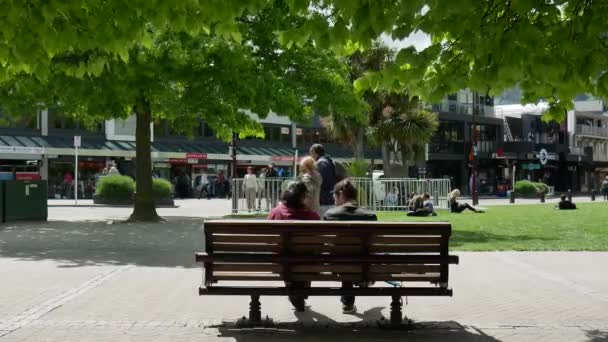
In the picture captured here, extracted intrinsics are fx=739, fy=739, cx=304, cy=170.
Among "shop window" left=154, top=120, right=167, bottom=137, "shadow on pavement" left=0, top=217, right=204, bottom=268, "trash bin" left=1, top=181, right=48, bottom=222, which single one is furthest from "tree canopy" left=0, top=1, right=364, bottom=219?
"shop window" left=154, top=120, right=167, bottom=137

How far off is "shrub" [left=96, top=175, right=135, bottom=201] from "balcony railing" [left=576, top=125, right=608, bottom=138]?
64.8 meters

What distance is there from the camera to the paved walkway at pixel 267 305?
20.8 feet

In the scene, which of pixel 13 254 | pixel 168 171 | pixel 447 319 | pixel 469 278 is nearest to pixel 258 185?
pixel 13 254

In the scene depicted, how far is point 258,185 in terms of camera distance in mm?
24703

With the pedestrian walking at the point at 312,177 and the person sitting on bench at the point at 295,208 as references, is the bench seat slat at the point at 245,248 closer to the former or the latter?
the person sitting on bench at the point at 295,208

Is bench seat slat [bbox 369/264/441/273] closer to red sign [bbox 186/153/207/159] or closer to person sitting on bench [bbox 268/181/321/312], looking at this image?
person sitting on bench [bbox 268/181/321/312]

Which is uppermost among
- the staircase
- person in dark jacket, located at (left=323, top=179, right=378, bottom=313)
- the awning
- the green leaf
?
the staircase

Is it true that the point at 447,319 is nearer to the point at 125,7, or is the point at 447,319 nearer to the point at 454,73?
the point at 454,73

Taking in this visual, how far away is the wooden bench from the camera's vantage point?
629 cm

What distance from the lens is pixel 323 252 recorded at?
6.41m

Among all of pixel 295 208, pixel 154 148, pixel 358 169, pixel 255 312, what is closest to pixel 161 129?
pixel 154 148

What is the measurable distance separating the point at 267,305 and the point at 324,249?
5.10 feet

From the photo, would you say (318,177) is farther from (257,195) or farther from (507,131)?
(507,131)

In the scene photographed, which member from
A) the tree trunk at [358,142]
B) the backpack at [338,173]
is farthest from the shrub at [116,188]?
the backpack at [338,173]
